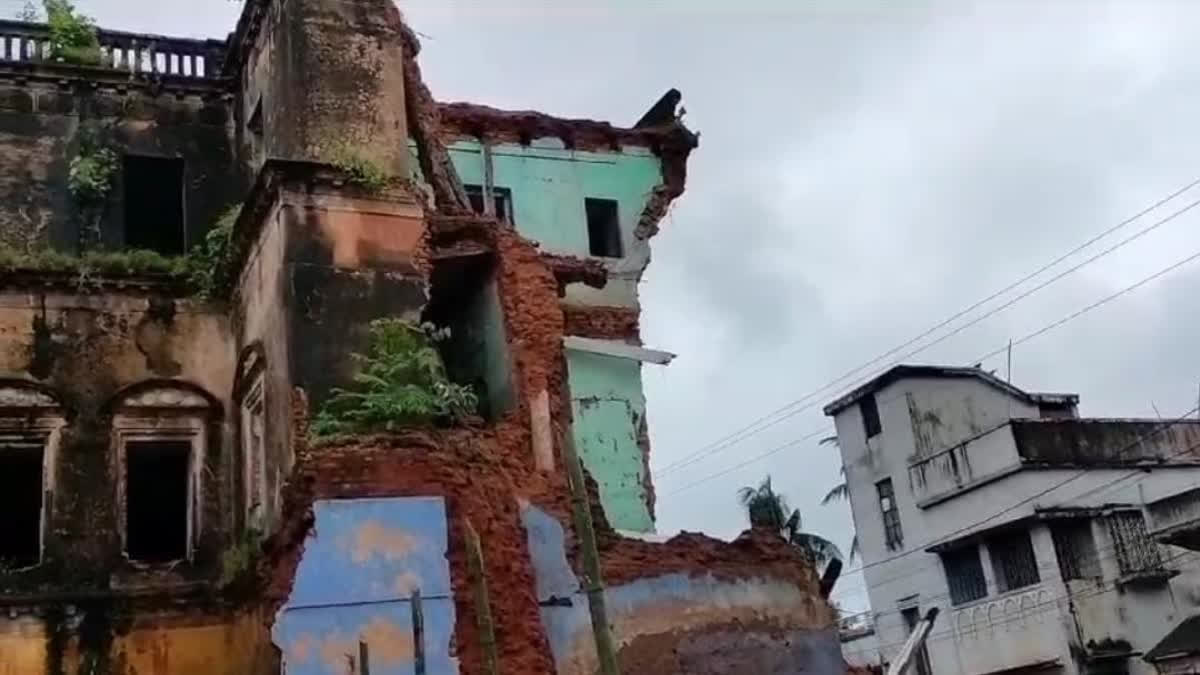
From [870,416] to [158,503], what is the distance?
2282cm

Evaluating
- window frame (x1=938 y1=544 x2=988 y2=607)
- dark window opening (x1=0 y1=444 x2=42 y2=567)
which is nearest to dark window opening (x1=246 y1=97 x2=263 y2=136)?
dark window opening (x1=0 y1=444 x2=42 y2=567)

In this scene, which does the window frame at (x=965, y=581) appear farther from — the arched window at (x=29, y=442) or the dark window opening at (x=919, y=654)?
the arched window at (x=29, y=442)

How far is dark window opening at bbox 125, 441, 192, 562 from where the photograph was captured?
51.2 feet

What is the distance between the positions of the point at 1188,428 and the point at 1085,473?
4618 millimetres

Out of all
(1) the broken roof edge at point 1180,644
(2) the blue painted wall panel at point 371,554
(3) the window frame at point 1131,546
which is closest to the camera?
(2) the blue painted wall panel at point 371,554

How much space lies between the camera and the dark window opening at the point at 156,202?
671 inches

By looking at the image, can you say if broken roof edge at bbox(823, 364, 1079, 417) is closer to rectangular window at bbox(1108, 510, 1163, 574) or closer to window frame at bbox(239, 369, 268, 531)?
rectangular window at bbox(1108, 510, 1163, 574)

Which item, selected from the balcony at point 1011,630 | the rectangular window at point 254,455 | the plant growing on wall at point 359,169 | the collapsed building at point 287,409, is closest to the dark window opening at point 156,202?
the collapsed building at point 287,409

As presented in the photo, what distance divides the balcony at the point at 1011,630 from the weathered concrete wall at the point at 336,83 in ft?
65.6

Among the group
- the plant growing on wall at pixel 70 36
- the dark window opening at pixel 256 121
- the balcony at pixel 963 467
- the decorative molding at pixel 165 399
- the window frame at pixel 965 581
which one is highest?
the plant growing on wall at pixel 70 36

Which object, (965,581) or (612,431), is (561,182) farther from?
(965,581)

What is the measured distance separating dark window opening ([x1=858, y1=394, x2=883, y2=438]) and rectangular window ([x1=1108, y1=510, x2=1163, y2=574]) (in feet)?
23.0

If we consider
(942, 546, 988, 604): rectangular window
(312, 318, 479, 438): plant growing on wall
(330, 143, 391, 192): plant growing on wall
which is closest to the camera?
(312, 318, 479, 438): plant growing on wall

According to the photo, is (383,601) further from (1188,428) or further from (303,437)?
(1188,428)
